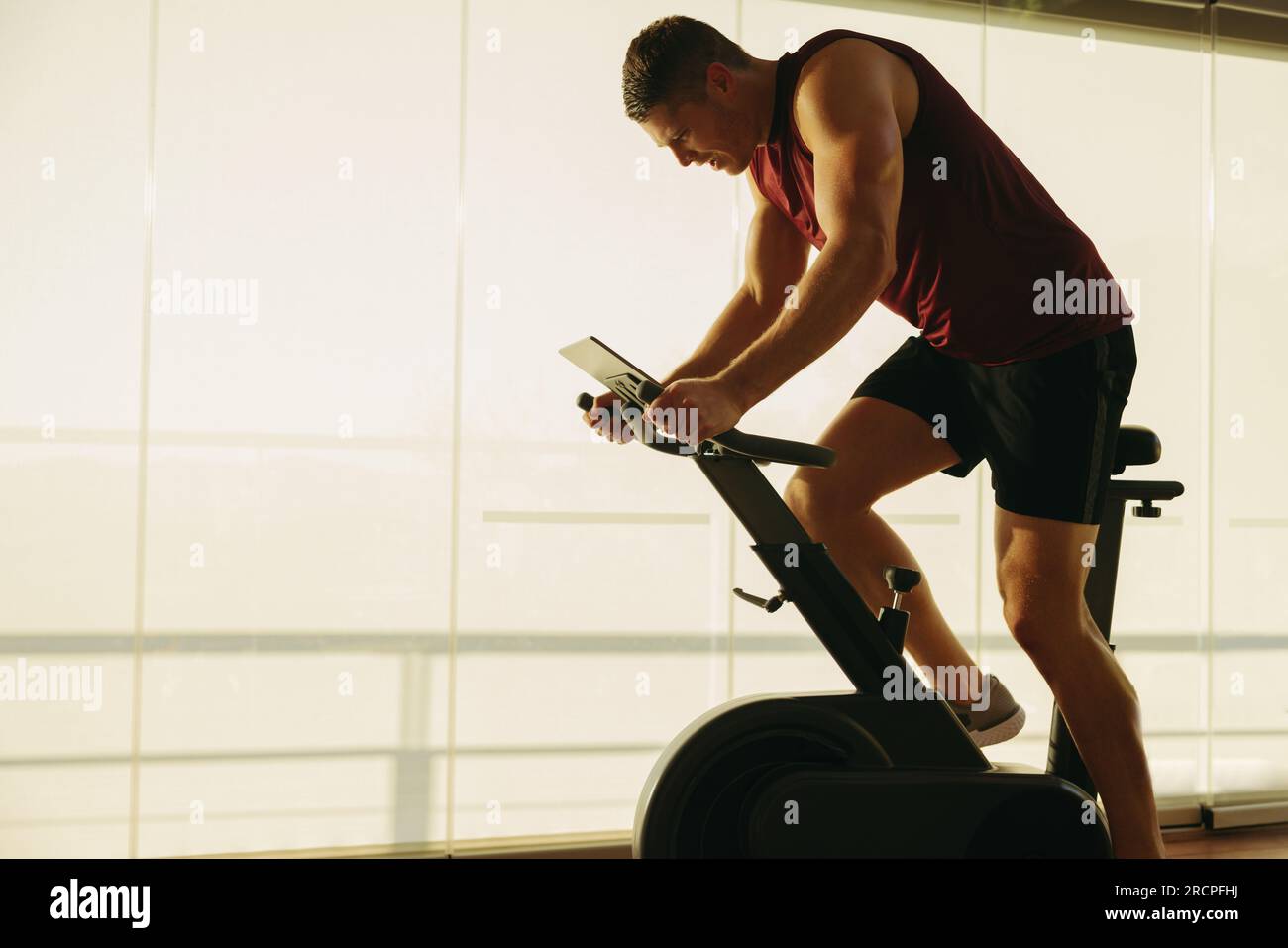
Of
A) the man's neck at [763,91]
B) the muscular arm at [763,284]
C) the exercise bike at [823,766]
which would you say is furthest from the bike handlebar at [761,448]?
the man's neck at [763,91]

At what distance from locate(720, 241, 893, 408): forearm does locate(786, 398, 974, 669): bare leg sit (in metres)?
0.29

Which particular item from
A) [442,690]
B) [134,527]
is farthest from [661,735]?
[134,527]

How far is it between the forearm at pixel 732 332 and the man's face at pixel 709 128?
0.74ft

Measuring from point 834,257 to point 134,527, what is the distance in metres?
1.87

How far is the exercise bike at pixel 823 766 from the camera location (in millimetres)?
1188

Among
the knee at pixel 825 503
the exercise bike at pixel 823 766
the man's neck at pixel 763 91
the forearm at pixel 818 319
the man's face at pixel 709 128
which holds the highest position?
the man's neck at pixel 763 91

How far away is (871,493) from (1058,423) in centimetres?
28

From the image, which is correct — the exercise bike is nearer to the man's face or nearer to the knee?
the knee

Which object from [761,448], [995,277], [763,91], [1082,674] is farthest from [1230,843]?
[763,91]

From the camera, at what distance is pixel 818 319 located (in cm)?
117

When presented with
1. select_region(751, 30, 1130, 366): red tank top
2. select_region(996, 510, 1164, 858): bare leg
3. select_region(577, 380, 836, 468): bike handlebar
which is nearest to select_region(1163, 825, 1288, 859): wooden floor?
select_region(996, 510, 1164, 858): bare leg

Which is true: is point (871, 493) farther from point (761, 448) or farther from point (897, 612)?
point (761, 448)

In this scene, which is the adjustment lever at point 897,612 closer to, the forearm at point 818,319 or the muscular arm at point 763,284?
the forearm at point 818,319
